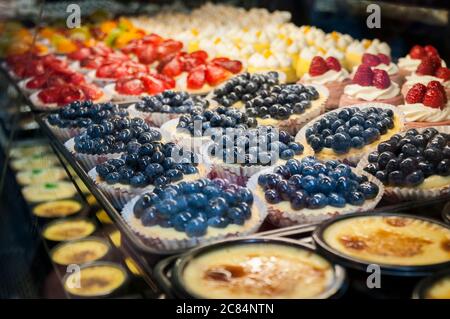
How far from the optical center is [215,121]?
10.0 ft

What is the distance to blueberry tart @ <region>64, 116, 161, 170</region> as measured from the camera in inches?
113

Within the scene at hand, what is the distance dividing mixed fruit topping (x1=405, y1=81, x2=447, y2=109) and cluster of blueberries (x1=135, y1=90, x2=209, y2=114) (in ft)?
3.86

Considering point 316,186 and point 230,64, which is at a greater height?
point 230,64

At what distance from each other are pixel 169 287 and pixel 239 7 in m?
5.79

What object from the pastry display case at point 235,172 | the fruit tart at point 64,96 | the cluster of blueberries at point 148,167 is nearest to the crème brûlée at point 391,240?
the pastry display case at point 235,172

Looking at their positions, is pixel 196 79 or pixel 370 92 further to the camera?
pixel 196 79

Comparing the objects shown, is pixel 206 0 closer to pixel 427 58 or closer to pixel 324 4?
pixel 324 4

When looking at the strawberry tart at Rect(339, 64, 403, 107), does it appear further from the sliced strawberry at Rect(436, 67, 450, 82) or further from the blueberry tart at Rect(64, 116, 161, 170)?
the blueberry tart at Rect(64, 116, 161, 170)

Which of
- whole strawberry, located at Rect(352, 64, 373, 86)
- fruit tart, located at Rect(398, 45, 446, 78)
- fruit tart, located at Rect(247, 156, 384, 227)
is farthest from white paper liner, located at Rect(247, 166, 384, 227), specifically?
fruit tart, located at Rect(398, 45, 446, 78)

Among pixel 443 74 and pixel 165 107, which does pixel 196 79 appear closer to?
pixel 165 107

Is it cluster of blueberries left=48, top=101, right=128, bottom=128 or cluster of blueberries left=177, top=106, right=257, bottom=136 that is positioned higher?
cluster of blueberries left=177, top=106, right=257, bottom=136

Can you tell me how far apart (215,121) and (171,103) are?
0.64 metres

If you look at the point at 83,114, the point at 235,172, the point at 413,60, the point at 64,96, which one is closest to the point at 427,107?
the point at 413,60
